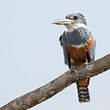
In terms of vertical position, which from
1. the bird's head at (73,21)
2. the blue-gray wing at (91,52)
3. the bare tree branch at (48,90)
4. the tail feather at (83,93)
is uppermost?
the bird's head at (73,21)

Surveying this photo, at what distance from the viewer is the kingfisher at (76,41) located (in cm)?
514

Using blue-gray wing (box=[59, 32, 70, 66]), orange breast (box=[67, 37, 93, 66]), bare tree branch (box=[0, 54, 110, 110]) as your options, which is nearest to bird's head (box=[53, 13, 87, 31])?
blue-gray wing (box=[59, 32, 70, 66])

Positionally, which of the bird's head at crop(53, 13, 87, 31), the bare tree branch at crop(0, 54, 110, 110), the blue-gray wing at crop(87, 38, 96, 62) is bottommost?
the bare tree branch at crop(0, 54, 110, 110)

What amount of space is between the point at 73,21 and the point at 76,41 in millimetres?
441

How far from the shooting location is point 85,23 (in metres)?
5.54

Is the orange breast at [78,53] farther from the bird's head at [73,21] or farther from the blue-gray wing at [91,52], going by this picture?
the bird's head at [73,21]

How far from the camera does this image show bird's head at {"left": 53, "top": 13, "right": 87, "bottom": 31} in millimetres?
5281

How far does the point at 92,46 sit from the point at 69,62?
585mm

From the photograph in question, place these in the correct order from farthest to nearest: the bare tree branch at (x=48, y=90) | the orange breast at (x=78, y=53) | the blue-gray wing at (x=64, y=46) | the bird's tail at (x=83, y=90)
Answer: the bird's tail at (x=83, y=90)
the blue-gray wing at (x=64, y=46)
the orange breast at (x=78, y=53)
the bare tree branch at (x=48, y=90)

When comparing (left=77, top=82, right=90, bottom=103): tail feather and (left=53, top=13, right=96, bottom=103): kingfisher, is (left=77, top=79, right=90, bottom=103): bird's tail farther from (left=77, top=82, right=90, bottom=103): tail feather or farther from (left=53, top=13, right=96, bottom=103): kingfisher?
(left=53, top=13, right=96, bottom=103): kingfisher

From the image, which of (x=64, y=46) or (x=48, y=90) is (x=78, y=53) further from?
(x=48, y=90)

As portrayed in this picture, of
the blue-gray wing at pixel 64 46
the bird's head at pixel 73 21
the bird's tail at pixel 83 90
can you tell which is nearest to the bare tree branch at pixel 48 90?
the blue-gray wing at pixel 64 46

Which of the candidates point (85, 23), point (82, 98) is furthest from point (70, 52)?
point (82, 98)

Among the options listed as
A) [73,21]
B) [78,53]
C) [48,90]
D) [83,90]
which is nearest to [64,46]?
[78,53]
